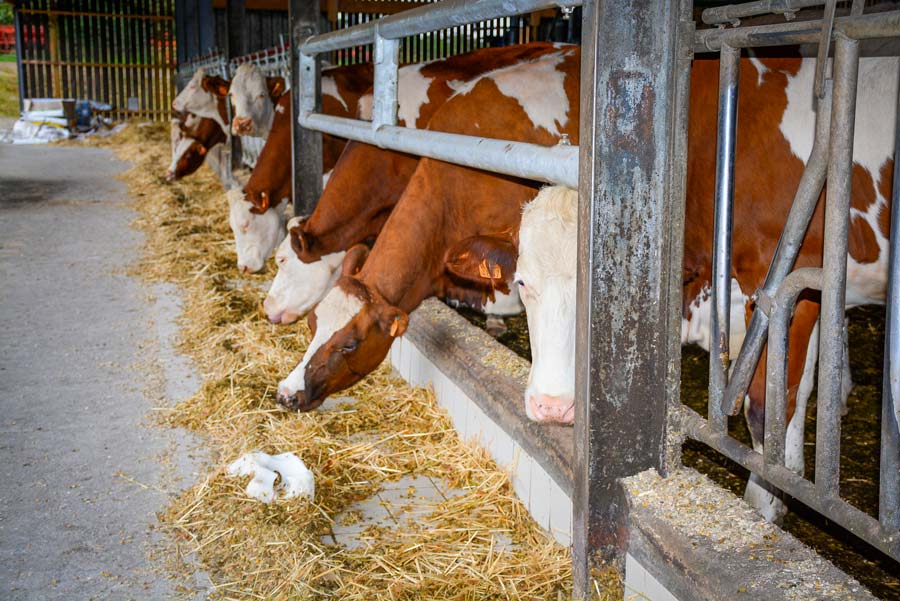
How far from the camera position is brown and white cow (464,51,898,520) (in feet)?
9.50

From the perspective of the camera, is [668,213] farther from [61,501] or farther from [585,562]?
[61,501]

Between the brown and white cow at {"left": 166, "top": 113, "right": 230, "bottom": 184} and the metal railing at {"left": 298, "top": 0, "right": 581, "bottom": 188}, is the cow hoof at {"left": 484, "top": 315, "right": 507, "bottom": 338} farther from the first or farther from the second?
the brown and white cow at {"left": 166, "top": 113, "right": 230, "bottom": 184}

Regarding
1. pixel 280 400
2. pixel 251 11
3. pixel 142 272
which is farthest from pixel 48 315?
pixel 251 11

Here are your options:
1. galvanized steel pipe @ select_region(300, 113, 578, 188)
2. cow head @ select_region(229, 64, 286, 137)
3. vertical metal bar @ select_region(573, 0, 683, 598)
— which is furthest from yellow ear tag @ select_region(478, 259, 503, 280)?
cow head @ select_region(229, 64, 286, 137)

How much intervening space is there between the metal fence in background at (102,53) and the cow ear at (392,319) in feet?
74.3

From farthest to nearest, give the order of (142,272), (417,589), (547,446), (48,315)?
(142,272) → (48,315) → (547,446) → (417,589)

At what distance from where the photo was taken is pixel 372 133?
372cm

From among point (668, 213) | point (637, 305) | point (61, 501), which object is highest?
point (668, 213)

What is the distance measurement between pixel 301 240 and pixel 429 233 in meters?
1.02

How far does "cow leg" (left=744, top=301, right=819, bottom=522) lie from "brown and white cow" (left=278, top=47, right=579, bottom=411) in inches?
41.1

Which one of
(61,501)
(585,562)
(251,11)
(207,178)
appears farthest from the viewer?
(251,11)

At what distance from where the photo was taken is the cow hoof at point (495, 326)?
5.02 metres

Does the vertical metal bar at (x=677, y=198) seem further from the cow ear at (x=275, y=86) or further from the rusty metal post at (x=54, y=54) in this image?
the rusty metal post at (x=54, y=54)

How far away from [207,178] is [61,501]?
33.2ft
